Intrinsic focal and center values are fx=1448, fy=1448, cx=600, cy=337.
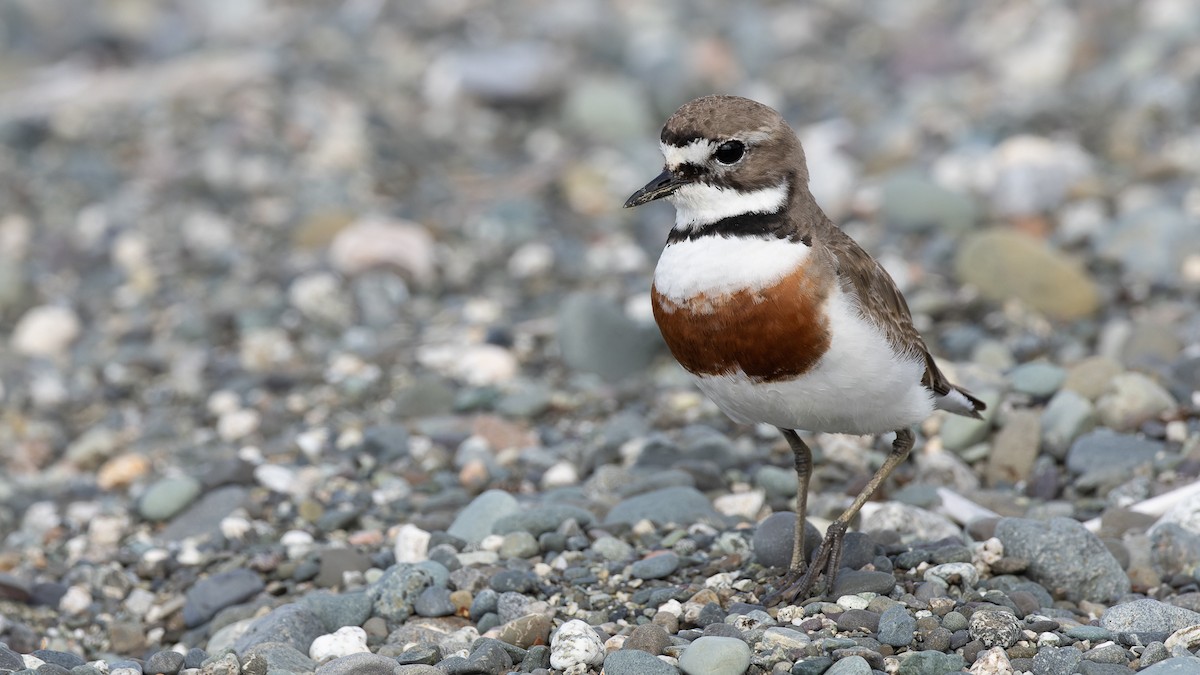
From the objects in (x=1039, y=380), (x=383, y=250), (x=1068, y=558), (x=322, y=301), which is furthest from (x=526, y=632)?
(x=383, y=250)

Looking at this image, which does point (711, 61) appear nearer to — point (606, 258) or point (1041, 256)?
point (606, 258)

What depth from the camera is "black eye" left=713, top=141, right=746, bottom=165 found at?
489 centimetres

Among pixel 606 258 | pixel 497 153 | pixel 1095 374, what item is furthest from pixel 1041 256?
pixel 497 153

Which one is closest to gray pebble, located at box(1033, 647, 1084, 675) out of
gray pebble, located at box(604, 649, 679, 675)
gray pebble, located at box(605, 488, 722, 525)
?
gray pebble, located at box(604, 649, 679, 675)

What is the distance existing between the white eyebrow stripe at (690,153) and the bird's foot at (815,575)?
1.40m

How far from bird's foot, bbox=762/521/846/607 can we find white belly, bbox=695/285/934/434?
0.38 m

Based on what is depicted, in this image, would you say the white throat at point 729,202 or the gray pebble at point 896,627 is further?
the white throat at point 729,202

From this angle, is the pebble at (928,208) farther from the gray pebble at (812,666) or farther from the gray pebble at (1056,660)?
the gray pebble at (812,666)

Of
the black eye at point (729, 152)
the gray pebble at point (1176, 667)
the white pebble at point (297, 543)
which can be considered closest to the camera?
the gray pebble at point (1176, 667)

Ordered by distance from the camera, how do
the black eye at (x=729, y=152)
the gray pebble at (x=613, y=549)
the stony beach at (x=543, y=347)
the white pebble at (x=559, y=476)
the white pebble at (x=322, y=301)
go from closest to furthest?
the black eye at (x=729, y=152), the stony beach at (x=543, y=347), the gray pebble at (x=613, y=549), the white pebble at (x=559, y=476), the white pebble at (x=322, y=301)

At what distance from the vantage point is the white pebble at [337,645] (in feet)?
16.6

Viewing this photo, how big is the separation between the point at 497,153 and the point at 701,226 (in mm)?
7760

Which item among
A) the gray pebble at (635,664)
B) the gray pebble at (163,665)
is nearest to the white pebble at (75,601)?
the gray pebble at (163,665)

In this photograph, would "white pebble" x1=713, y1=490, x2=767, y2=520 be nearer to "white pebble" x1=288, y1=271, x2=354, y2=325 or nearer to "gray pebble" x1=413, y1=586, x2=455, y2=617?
"gray pebble" x1=413, y1=586, x2=455, y2=617
